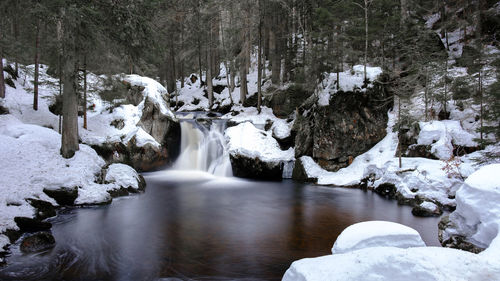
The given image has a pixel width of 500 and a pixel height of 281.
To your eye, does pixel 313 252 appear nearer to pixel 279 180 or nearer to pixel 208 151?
pixel 279 180

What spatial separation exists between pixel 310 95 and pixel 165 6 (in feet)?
36.8

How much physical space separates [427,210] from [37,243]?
36.4 ft

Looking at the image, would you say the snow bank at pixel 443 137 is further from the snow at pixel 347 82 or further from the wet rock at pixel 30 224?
the wet rock at pixel 30 224

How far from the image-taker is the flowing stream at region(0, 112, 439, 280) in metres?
5.71

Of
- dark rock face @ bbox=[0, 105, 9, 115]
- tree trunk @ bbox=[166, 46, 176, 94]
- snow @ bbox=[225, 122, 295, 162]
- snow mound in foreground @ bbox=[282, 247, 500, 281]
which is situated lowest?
snow mound in foreground @ bbox=[282, 247, 500, 281]

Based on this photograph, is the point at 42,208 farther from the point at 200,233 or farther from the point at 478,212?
the point at 478,212

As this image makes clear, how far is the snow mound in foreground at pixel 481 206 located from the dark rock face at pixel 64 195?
10.8m

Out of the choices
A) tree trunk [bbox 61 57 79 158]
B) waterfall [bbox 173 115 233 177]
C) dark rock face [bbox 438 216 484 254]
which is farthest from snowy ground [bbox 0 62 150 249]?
dark rock face [bbox 438 216 484 254]

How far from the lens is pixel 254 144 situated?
58.4 feet

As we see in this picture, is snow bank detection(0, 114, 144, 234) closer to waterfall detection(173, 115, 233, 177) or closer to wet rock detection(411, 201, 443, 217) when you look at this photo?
waterfall detection(173, 115, 233, 177)

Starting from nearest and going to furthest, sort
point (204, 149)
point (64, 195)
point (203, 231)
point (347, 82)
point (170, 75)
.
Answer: point (203, 231) < point (64, 195) < point (347, 82) < point (204, 149) < point (170, 75)

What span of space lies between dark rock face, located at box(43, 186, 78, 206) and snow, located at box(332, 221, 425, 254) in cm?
908

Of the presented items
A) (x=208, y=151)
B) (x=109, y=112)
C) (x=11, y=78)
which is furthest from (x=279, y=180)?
(x=11, y=78)

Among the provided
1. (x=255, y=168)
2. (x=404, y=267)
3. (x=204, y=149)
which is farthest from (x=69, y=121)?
(x=404, y=267)
